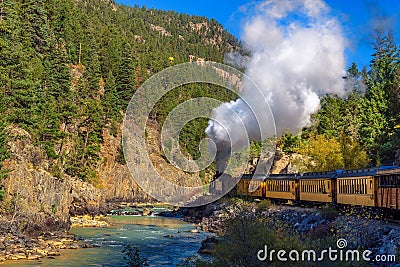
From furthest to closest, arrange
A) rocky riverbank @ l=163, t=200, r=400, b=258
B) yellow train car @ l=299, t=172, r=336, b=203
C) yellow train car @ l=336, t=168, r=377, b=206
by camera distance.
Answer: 1. yellow train car @ l=299, t=172, r=336, b=203
2. yellow train car @ l=336, t=168, r=377, b=206
3. rocky riverbank @ l=163, t=200, r=400, b=258

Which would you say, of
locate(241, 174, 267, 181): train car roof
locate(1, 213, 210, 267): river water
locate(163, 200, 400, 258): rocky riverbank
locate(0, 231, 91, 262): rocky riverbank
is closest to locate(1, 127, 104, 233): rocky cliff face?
locate(0, 231, 91, 262): rocky riverbank

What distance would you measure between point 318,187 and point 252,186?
1798cm

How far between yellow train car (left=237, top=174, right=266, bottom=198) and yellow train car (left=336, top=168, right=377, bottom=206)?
20.3 metres

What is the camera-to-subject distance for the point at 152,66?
5089 inches

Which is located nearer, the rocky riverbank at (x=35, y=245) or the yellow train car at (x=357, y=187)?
the yellow train car at (x=357, y=187)

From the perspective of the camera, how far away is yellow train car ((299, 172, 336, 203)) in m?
35.2

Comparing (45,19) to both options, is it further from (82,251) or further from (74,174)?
(82,251)

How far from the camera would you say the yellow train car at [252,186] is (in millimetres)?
53759

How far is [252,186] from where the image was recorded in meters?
55.5

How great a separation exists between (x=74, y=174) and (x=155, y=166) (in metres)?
31.2

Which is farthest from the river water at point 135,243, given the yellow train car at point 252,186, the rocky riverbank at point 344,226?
the yellow train car at point 252,186

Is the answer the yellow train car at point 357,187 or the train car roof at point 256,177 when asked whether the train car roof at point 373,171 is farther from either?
the train car roof at point 256,177

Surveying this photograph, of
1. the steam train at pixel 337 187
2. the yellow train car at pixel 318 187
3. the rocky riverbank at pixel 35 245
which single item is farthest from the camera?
the yellow train car at pixel 318 187

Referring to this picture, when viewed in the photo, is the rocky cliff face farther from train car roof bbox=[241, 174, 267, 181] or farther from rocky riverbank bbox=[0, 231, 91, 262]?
train car roof bbox=[241, 174, 267, 181]
